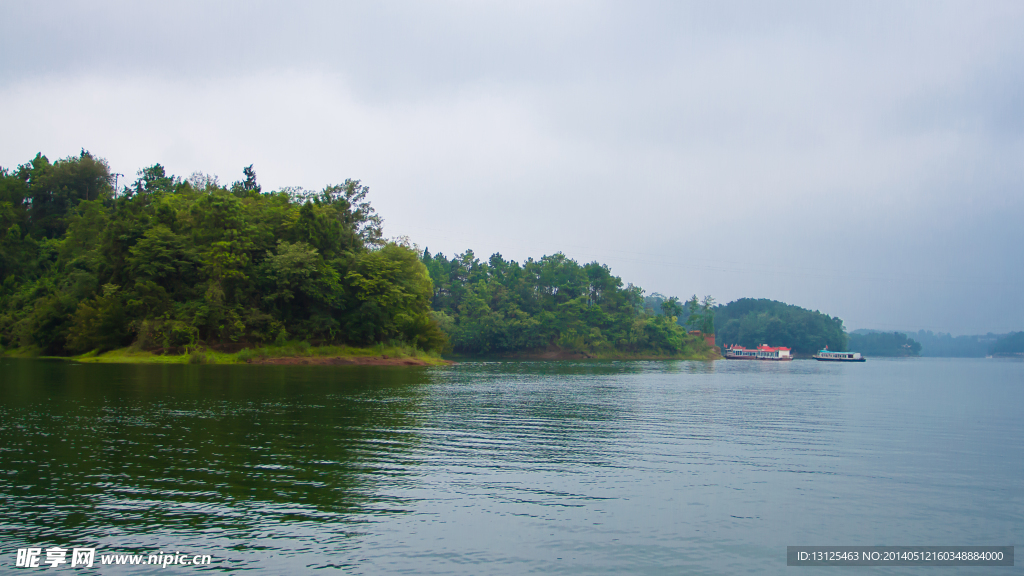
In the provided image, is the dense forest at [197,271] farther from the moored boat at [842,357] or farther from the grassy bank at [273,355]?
the moored boat at [842,357]

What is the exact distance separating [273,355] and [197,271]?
45.5 feet

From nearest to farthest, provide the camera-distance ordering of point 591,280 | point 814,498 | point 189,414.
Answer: point 814,498
point 189,414
point 591,280

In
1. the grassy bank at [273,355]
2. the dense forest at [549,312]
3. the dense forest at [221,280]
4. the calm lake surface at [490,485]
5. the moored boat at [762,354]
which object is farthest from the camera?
the moored boat at [762,354]

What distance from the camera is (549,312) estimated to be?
13475 centimetres

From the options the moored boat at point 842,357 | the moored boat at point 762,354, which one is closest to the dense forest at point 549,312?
the moored boat at point 762,354

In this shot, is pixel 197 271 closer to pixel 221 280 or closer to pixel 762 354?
pixel 221 280

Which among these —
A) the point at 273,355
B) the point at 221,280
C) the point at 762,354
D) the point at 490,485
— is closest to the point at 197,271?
the point at 221,280

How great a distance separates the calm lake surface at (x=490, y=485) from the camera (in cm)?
1098

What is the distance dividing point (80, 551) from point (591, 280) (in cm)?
13621

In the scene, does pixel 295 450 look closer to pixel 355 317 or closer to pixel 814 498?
pixel 814 498

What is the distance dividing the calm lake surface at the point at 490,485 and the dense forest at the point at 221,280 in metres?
47.5

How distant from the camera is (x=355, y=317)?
81.6 meters

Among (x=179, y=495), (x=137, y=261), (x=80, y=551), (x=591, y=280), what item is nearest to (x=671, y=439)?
(x=179, y=495)

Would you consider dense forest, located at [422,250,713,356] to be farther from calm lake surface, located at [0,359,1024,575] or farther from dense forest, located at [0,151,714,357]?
calm lake surface, located at [0,359,1024,575]
